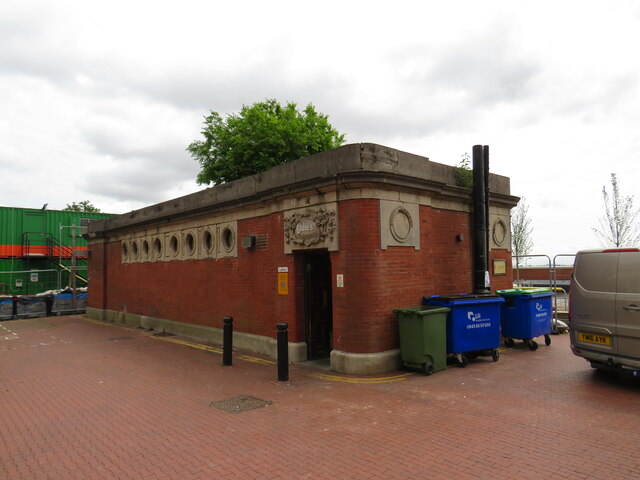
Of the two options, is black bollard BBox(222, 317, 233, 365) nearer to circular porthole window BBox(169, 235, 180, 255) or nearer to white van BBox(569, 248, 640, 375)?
circular porthole window BBox(169, 235, 180, 255)

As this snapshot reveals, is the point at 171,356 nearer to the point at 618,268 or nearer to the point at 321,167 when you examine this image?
the point at 321,167

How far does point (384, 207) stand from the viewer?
8.30m

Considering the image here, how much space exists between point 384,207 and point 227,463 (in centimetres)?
540

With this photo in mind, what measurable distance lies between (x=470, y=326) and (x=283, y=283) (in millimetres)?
4110

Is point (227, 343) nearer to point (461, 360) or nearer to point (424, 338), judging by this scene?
point (424, 338)

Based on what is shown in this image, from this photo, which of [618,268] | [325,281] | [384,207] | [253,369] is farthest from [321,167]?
[618,268]

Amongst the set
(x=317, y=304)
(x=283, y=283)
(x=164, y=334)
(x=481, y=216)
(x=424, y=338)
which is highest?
(x=481, y=216)

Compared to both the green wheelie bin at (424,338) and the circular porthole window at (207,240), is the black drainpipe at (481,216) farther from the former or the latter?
the circular porthole window at (207,240)

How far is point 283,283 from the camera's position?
9539 mm

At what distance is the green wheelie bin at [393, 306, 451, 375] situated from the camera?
7.70 metres

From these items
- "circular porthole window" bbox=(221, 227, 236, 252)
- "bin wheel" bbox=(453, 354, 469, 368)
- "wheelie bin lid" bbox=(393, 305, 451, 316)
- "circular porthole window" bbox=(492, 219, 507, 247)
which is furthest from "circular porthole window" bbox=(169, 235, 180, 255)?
"circular porthole window" bbox=(492, 219, 507, 247)

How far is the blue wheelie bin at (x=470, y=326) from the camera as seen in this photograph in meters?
8.27

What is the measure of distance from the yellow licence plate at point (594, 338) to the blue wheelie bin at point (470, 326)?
1.77 m

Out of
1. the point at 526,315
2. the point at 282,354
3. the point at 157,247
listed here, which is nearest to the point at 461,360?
the point at 526,315
